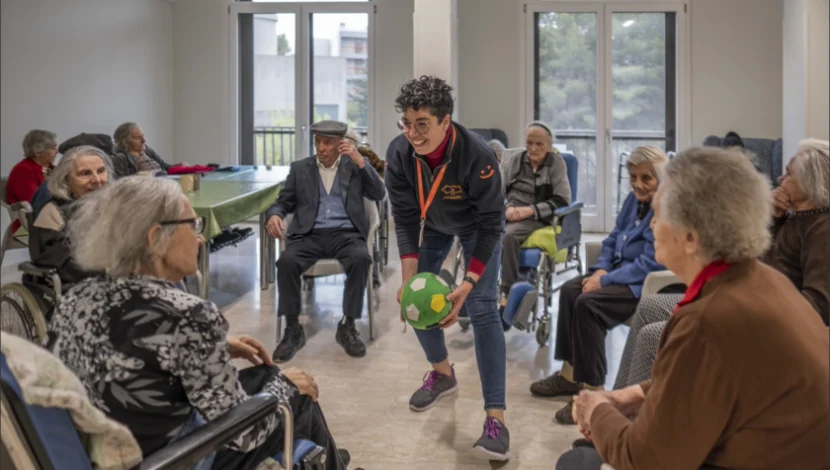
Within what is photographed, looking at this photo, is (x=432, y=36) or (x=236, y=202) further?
(x=432, y=36)

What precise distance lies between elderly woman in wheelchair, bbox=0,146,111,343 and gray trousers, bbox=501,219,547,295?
1.97 meters

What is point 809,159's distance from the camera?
2.42 meters

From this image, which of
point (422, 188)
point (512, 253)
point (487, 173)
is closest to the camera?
point (487, 173)

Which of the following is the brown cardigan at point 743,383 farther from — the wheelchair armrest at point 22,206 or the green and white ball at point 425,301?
the wheelchair armrest at point 22,206

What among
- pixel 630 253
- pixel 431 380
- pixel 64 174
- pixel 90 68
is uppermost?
pixel 90 68

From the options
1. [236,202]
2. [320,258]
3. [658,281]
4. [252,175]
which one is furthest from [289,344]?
[252,175]

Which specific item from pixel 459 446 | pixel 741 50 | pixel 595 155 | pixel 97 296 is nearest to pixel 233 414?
pixel 97 296

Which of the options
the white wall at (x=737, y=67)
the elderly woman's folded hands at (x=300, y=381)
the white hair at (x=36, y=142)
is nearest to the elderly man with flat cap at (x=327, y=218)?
the white hair at (x=36, y=142)

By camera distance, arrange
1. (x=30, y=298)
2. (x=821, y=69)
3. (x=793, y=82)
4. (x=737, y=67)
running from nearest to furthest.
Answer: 1. (x=821, y=69)
2. (x=30, y=298)
3. (x=793, y=82)
4. (x=737, y=67)

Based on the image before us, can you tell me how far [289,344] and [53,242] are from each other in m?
1.28

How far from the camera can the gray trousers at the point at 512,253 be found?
4.37 meters

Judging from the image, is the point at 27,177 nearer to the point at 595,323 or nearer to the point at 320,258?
the point at 320,258

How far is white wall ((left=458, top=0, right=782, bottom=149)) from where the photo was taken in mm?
8367

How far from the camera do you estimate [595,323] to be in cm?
327
